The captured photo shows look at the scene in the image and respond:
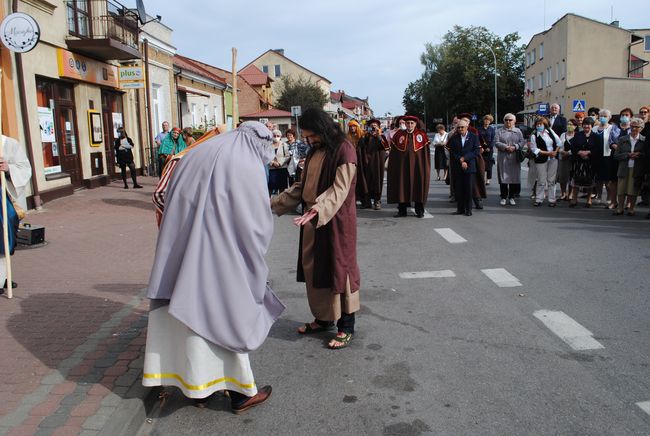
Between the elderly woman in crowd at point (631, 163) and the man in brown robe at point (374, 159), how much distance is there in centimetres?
463

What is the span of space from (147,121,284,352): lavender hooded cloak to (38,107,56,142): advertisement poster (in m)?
12.3

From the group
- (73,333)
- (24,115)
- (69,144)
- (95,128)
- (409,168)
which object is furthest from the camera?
(95,128)

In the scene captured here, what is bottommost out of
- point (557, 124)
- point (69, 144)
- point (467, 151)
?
point (467, 151)

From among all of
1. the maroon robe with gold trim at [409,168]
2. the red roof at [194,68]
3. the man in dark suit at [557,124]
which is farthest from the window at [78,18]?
the man in dark suit at [557,124]

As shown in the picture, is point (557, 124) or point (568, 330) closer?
point (568, 330)

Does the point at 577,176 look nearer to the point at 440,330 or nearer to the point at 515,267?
the point at 515,267

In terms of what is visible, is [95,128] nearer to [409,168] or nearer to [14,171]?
[409,168]

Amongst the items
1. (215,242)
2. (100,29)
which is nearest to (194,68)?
(100,29)

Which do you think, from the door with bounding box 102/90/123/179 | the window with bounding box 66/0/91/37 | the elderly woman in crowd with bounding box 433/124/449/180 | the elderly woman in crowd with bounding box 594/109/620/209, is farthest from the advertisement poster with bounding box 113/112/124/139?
the elderly woman in crowd with bounding box 594/109/620/209

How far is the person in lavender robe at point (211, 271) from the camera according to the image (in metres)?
3.38

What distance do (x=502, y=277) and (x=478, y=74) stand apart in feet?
231

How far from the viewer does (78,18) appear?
16.8 meters

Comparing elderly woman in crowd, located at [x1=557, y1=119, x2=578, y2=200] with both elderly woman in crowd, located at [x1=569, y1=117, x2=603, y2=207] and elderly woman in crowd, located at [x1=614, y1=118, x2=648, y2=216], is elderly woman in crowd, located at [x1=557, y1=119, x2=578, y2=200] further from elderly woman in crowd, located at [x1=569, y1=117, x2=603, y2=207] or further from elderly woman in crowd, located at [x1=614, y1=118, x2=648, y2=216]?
elderly woman in crowd, located at [x1=614, y1=118, x2=648, y2=216]

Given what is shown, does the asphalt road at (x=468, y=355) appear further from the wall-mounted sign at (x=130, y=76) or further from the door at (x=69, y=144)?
the wall-mounted sign at (x=130, y=76)
